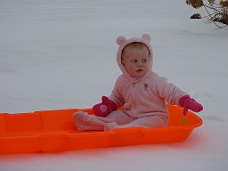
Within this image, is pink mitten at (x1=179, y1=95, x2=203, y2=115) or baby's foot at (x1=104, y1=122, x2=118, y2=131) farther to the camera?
baby's foot at (x1=104, y1=122, x2=118, y2=131)

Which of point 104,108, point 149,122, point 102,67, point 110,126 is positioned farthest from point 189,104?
point 102,67

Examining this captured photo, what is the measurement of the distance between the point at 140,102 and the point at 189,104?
242 millimetres

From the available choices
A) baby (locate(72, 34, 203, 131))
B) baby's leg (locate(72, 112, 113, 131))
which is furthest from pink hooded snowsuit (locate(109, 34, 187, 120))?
baby's leg (locate(72, 112, 113, 131))

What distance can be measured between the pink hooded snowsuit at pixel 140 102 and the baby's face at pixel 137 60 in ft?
0.07

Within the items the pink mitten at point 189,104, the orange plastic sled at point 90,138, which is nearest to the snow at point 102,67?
the orange plastic sled at point 90,138

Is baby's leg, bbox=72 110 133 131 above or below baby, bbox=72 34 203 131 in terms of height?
below

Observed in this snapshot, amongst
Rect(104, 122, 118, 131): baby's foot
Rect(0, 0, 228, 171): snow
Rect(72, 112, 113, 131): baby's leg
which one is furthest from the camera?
Rect(72, 112, 113, 131): baby's leg

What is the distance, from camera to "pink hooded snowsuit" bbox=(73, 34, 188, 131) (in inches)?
70.1

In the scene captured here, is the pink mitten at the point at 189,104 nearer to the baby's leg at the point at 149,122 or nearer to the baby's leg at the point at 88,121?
the baby's leg at the point at 149,122

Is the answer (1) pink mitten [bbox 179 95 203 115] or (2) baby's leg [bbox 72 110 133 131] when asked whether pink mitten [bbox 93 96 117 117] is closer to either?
(2) baby's leg [bbox 72 110 133 131]

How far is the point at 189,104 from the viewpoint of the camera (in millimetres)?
1651

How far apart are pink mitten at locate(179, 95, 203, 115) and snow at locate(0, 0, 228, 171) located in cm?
14

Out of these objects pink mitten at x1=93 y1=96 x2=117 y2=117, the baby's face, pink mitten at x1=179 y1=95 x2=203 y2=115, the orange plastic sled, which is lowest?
the orange plastic sled

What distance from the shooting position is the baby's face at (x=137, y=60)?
1814 millimetres
